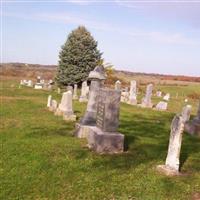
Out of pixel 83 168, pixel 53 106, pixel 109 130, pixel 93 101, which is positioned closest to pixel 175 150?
pixel 83 168

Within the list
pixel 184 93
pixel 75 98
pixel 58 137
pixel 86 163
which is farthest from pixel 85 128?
pixel 184 93

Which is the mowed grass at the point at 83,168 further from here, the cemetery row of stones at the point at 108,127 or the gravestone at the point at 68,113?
the gravestone at the point at 68,113

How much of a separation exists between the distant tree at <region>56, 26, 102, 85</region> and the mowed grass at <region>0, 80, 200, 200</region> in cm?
3081

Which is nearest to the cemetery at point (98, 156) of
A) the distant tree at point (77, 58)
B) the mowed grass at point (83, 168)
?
the mowed grass at point (83, 168)

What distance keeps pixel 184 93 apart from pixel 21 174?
46874mm

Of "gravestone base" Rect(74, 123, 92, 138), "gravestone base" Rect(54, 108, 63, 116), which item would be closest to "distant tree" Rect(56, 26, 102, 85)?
"gravestone base" Rect(54, 108, 63, 116)

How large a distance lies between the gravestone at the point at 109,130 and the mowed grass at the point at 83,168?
391mm

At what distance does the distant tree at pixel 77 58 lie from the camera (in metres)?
47.0

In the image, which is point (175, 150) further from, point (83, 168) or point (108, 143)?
point (108, 143)

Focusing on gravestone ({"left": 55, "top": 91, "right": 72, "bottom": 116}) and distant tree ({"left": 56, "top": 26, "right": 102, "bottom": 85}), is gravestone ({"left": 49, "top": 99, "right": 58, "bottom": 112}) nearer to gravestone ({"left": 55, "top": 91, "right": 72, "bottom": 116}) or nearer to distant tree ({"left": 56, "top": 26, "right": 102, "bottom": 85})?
gravestone ({"left": 55, "top": 91, "right": 72, "bottom": 116})

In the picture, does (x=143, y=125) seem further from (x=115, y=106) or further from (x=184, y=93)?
(x=184, y=93)

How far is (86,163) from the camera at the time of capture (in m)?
10.7

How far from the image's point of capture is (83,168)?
10.2 metres

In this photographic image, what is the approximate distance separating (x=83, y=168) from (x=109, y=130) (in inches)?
101
